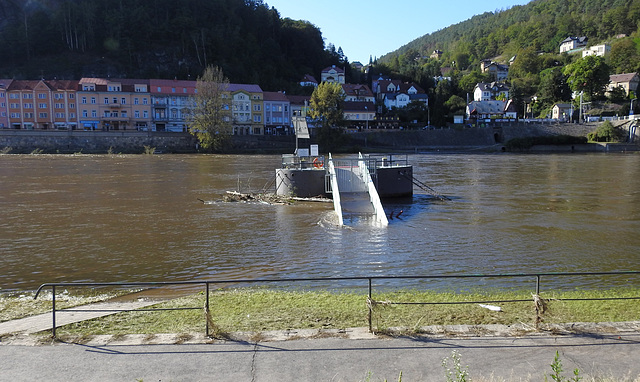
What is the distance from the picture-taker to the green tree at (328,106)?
292 feet

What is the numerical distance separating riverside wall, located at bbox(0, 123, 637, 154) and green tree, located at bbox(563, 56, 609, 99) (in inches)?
861

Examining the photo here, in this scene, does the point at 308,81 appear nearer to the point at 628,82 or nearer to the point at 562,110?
the point at 562,110

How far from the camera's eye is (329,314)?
905 cm

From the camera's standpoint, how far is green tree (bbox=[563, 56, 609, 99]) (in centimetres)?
11425

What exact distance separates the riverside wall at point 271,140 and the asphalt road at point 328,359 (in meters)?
80.2

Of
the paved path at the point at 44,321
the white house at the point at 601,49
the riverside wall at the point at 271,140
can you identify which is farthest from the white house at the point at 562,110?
the paved path at the point at 44,321

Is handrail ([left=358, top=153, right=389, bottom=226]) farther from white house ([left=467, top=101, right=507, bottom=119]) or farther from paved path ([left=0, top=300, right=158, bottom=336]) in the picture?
white house ([left=467, top=101, right=507, bottom=119])

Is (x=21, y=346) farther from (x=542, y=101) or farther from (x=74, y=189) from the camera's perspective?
(x=542, y=101)

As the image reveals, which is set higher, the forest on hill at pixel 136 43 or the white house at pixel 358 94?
the forest on hill at pixel 136 43

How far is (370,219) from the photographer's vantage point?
2273 centimetres

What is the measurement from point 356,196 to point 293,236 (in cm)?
838

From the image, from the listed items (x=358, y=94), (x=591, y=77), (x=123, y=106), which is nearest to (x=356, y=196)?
(x=123, y=106)

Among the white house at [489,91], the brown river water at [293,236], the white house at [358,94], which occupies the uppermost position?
the white house at [489,91]

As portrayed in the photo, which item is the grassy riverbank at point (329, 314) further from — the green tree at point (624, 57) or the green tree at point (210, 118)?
the green tree at point (624, 57)
